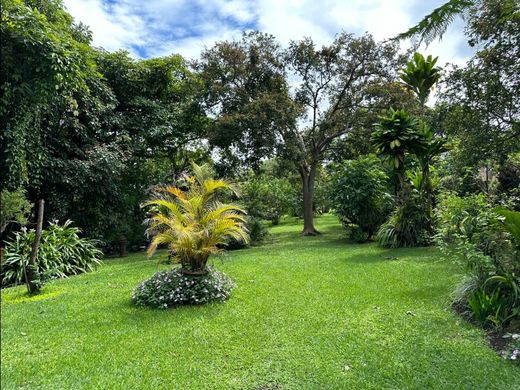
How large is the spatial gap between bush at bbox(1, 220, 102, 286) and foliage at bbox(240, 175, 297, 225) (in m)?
5.36

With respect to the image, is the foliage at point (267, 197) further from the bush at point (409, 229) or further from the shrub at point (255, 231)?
the bush at point (409, 229)

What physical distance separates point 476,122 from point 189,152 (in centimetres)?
1072

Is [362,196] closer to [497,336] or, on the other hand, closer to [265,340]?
[497,336]

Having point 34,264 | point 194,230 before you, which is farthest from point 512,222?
point 34,264

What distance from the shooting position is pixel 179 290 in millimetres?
4898

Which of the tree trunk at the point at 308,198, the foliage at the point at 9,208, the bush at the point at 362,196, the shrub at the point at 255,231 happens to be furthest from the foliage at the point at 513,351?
the tree trunk at the point at 308,198

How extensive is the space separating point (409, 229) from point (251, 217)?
507 cm

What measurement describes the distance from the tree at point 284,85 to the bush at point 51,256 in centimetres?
585

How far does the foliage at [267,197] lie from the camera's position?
12906mm

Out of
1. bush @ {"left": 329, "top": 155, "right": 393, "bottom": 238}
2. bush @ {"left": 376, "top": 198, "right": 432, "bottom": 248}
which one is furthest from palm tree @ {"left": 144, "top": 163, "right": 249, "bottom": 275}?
bush @ {"left": 329, "top": 155, "right": 393, "bottom": 238}

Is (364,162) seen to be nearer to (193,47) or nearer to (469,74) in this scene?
(469,74)

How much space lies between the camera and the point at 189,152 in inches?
591

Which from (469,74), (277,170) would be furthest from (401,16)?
(277,170)

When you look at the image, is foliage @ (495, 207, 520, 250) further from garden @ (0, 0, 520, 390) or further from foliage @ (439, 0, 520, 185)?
foliage @ (439, 0, 520, 185)
